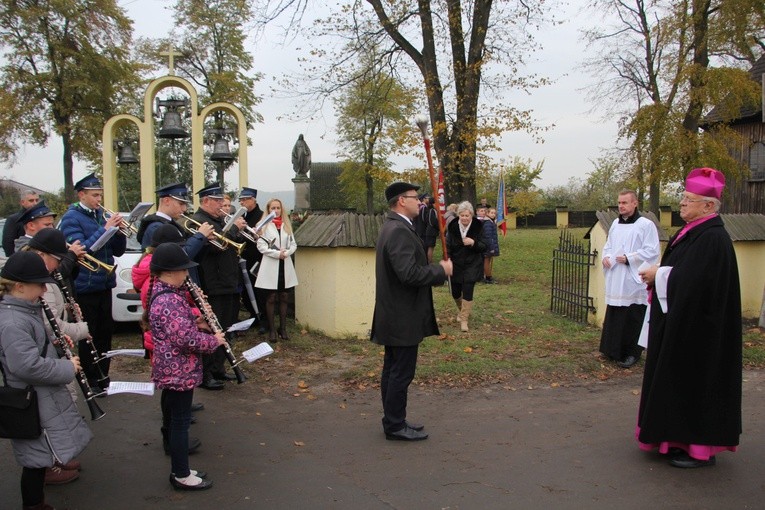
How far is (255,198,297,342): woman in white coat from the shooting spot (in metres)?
8.14

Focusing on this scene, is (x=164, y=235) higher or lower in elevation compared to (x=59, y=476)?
higher

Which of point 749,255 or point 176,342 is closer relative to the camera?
point 176,342

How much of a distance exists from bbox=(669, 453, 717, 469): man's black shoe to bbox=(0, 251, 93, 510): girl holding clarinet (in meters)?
3.97

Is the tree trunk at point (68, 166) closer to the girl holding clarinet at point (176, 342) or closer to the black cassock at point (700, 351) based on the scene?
the girl holding clarinet at point (176, 342)

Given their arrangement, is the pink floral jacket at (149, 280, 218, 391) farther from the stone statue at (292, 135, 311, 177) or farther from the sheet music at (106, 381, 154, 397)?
the stone statue at (292, 135, 311, 177)

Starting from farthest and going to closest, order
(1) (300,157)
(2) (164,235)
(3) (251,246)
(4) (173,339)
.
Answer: (1) (300,157), (3) (251,246), (2) (164,235), (4) (173,339)

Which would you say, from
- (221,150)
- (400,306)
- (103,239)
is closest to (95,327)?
(103,239)

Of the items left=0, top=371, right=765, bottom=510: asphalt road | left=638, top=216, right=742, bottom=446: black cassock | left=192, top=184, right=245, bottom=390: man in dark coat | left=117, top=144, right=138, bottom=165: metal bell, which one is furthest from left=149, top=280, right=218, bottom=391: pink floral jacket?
left=117, top=144, right=138, bottom=165: metal bell

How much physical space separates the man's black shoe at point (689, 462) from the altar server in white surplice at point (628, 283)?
8.75ft

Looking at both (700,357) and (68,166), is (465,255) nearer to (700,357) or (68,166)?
(700,357)

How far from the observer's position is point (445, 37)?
19859mm

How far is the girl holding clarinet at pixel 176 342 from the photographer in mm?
4047

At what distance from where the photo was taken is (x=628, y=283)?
739 centimetres

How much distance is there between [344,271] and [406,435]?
11.4ft
